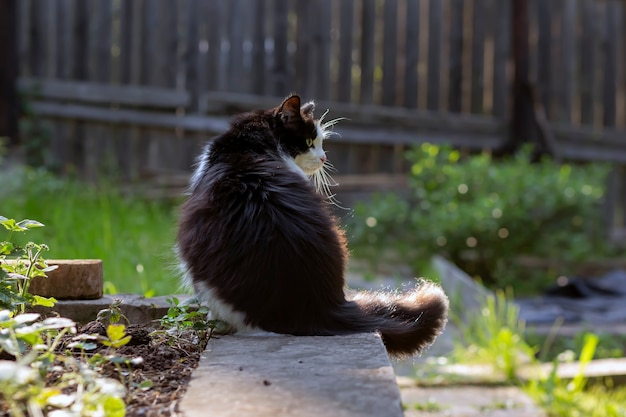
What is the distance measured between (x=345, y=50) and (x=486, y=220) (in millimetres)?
2303

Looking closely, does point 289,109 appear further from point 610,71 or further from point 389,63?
point 610,71

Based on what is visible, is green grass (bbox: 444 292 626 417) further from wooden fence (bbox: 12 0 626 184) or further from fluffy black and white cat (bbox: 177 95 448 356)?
wooden fence (bbox: 12 0 626 184)

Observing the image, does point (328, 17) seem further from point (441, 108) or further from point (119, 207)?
point (119, 207)

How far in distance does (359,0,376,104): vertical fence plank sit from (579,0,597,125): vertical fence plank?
1.98 metres

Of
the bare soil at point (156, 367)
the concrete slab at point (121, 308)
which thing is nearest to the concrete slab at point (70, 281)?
the concrete slab at point (121, 308)

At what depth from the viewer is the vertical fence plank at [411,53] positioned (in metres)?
7.38

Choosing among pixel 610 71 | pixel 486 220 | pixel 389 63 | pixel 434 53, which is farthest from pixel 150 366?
pixel 610 71

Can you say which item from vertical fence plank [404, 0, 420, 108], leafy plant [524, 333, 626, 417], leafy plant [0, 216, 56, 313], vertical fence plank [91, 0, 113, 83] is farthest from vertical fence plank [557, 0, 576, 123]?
leafy plant [0, 216, 56, 313]

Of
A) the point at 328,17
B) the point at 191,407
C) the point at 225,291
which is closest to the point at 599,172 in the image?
the point at 328,17

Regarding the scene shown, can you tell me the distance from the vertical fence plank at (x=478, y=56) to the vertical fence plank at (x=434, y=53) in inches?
12.5

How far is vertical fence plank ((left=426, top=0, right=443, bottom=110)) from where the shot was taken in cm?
737

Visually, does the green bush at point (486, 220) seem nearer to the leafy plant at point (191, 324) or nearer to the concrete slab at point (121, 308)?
the concrete slab at point (121, 308)

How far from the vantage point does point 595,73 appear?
7664 mm

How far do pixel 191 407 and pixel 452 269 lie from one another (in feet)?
13.2
